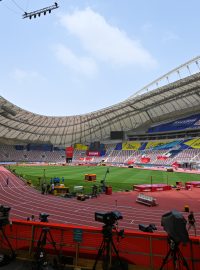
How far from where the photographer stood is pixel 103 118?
9775cm

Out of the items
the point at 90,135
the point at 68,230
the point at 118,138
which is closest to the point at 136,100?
the point at 118,138

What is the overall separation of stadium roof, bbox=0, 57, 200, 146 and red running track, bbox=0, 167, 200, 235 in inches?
1786

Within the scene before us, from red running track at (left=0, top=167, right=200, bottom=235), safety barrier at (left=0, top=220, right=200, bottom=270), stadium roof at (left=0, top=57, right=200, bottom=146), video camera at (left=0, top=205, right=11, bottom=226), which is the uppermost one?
stadium roof at (left=0, top=57, right=200, bottom=146)

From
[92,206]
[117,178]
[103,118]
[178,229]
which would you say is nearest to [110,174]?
[117,178]

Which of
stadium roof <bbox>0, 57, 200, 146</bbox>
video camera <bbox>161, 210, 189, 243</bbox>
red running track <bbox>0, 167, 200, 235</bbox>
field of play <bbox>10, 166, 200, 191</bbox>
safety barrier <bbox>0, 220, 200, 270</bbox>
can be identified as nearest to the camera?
video camera <bbox>161, 210, 189, 243</bbox>

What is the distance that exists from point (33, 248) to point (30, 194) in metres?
19.6

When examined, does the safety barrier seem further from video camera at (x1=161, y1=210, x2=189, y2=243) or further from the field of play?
the field of play

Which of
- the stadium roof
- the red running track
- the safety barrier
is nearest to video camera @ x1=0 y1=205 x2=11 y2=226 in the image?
the safety barrier

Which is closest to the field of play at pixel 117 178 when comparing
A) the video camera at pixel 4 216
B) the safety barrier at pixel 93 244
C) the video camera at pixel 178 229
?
the safety barrier at pixel 93 244

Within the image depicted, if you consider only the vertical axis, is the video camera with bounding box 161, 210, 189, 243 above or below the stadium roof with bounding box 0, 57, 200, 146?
below

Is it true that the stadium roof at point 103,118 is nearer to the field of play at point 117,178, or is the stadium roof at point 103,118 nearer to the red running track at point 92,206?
the field of play at point 117,178

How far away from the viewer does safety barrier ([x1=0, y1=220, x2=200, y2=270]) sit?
7234 mm

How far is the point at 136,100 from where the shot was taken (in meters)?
76.8

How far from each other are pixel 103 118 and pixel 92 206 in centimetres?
7670
